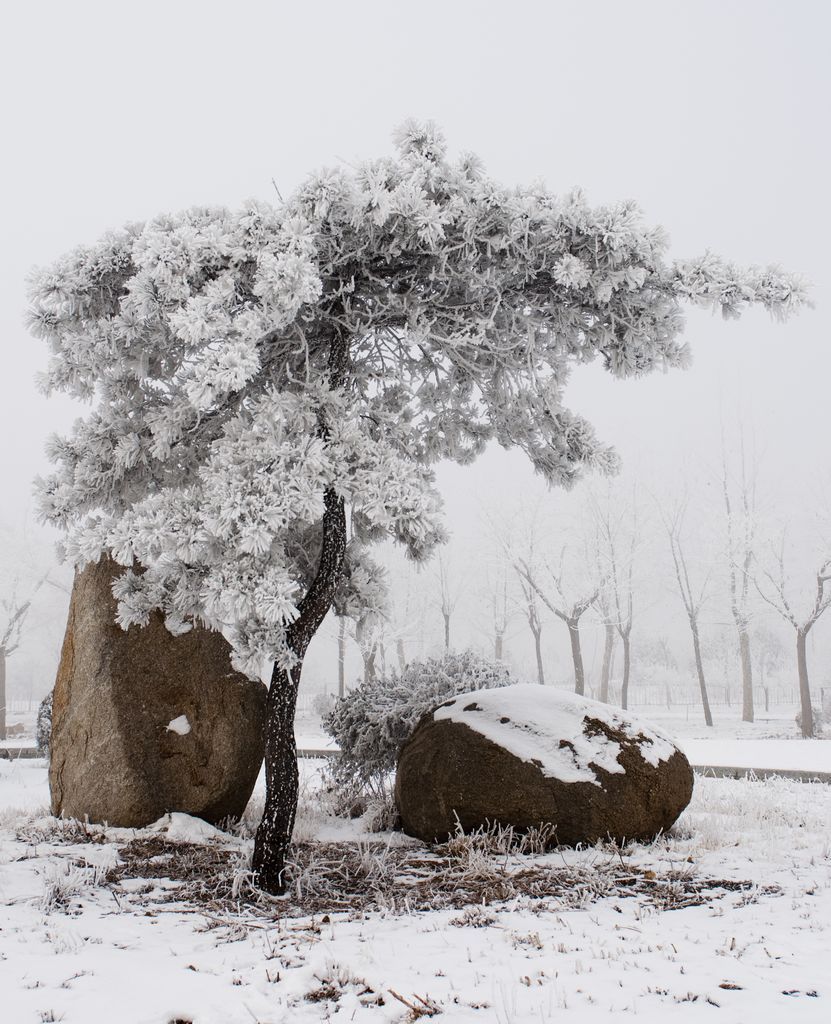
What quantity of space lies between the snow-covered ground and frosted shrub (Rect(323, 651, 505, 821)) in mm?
2160

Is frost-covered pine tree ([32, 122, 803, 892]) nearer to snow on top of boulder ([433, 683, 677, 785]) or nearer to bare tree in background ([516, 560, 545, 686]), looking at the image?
snow on top of boulder ([433, 683, 677, 785])

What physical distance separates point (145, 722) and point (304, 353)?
3.88 metres

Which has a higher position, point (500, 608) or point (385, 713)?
point (500, 608)

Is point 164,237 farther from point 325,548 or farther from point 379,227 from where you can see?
point 325,548

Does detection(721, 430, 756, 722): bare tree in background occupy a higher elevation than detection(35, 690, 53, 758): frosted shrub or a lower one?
higher

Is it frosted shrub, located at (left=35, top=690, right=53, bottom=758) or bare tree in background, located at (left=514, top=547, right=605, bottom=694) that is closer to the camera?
frosted shrub, located at (left=35, top=690, right=53, bottom=758)

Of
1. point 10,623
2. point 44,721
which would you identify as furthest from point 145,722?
point 10,623

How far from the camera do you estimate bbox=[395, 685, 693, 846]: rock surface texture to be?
619 centimetres

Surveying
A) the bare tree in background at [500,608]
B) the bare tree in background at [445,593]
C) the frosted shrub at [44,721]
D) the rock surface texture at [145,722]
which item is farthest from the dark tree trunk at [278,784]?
the bare tree in background at [500,608]

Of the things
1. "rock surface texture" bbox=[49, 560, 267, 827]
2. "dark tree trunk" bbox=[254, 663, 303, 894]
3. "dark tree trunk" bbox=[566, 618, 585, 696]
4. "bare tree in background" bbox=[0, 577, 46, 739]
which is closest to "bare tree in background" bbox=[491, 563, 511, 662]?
"dark tree trunk" bbox=[566, 618, 585, 696]

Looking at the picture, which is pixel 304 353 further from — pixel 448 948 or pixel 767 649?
pixel 767 649

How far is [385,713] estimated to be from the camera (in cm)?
770

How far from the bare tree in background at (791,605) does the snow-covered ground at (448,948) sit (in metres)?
15.7

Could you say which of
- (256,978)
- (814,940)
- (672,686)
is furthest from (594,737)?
(672,686)
